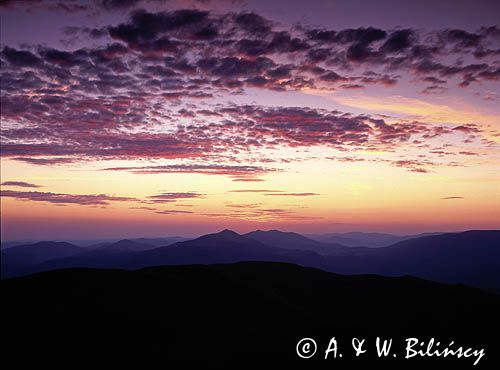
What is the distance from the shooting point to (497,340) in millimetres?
55281

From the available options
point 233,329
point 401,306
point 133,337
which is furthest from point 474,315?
point 133,337

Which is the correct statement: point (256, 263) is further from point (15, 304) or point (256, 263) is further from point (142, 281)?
point (15, 304)

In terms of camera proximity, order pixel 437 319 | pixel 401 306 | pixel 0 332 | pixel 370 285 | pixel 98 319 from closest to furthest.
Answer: pixel 0 332 < pixel 98 319 < pixel 437 319 < pixel 401 306 < pixel 370 285

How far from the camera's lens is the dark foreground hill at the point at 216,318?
41.0 meters

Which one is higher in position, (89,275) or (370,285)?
(89,275)

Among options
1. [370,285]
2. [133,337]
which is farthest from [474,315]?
[133,337]

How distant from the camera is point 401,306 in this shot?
72062mm

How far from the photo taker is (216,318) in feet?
168

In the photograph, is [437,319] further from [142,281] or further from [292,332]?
[142,281]

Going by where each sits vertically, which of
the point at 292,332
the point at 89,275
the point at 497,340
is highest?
the point at 89,275

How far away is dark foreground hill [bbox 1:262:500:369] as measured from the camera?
4097 cm

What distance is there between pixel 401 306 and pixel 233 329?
133 ft

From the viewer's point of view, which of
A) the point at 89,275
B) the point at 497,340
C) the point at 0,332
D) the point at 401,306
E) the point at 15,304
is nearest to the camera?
the point at 0,332

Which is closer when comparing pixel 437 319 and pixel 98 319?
pixel 98 319
